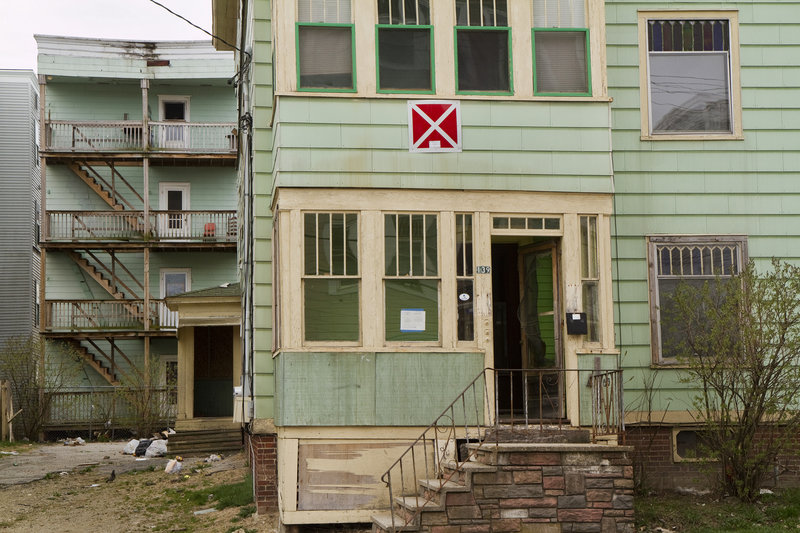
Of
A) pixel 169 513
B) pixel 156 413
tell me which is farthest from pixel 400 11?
pixel 156 413

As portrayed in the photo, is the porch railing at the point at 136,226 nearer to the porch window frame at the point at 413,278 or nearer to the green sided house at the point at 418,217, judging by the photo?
the green sided house at the point at 418,217

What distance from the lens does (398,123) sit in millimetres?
11328

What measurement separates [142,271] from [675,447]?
23.0 m

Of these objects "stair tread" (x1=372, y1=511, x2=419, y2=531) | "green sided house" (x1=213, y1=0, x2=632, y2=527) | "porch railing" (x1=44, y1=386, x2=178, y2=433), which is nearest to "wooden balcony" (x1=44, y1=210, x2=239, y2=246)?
"porch railing" (x1=44, y1=386, x2=178, y2=433)

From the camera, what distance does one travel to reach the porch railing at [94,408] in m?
27.3

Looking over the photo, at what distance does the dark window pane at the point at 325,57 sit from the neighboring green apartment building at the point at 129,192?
1995cm

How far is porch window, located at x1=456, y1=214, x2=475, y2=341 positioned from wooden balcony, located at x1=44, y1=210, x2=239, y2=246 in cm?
2042

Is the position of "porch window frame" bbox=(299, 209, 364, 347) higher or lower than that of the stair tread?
higher

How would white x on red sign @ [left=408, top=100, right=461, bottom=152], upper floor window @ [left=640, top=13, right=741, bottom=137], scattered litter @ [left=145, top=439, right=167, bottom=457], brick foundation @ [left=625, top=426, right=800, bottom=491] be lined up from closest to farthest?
white x on red sign @ [left=408, top=100, right=461, bottom=152], brick foundation @ [left=625, top=426, right=800, bottom=491], upper floor window @ [left=640, top=13, right=741, bottom=137], scattered litter @ [left=145, top=439, right=167, bottom=457]

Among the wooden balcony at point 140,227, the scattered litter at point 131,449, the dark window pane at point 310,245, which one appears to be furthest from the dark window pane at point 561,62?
the wooden balcony at point 140,227

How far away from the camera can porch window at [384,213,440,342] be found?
11094mm

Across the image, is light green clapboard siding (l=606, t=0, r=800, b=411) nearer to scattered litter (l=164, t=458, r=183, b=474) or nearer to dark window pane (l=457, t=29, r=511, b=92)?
dark window pane (l=457, t=29, r=511, b=92)

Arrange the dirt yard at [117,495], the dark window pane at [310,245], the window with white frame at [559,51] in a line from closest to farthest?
the dark window pane at [310,245]
the window with white frame at [559,51]
the dirt yard at [117,495]

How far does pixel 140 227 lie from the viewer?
3125 centimetres
